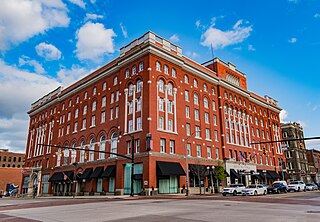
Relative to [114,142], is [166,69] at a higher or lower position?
higher

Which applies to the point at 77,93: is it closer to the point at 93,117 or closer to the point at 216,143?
the point at 93,117

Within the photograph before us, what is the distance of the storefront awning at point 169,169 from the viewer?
124ft

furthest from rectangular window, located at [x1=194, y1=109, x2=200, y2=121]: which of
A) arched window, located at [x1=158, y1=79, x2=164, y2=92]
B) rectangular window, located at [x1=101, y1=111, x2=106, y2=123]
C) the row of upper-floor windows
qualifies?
the row of upper-floor windows

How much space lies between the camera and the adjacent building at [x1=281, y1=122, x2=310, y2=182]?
293 ft

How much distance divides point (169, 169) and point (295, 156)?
68417 mm

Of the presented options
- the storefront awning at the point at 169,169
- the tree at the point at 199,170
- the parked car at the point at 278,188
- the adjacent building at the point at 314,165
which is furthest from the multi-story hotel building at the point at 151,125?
the adjacent building at the point at 314,165

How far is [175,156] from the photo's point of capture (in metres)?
42.1

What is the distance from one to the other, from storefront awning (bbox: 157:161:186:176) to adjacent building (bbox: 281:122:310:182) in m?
60.0

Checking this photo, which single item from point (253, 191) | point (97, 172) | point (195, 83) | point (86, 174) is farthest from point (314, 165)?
point (86, 174)

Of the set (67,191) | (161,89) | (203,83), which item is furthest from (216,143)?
(67,191)

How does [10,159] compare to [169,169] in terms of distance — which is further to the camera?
[10,159]

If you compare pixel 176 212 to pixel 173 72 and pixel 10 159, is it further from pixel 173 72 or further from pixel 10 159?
pixel 10 159

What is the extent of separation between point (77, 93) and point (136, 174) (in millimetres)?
29742

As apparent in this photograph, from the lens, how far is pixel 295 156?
297 ft
